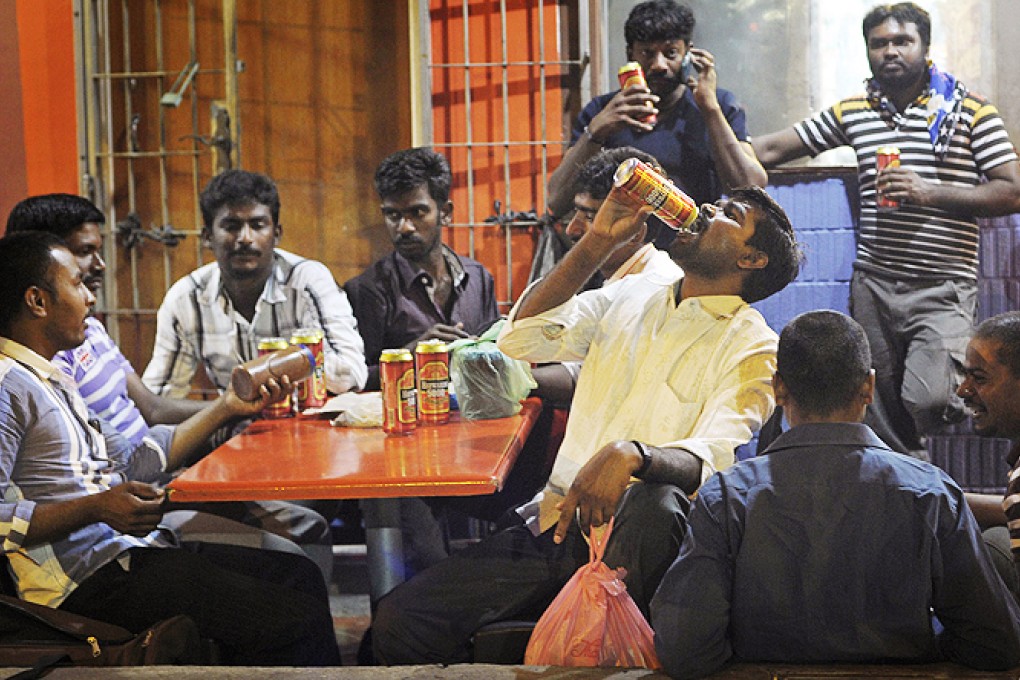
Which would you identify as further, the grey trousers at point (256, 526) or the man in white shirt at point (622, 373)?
the grey trousers at point (256, 526)

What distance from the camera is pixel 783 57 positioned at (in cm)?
411

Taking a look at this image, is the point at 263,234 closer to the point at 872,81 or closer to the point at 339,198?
the point at 339,198

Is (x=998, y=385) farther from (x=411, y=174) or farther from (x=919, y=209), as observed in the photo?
(x=411, y=174)

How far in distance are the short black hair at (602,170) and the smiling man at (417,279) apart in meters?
0.56

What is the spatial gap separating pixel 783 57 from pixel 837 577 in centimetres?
250

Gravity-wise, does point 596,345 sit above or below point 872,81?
below

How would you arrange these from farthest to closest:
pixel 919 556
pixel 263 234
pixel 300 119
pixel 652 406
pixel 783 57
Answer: pixel 300 119 < pixel 783 57 < pixel 263 234 < pixel 652 406 < pixel 919 556

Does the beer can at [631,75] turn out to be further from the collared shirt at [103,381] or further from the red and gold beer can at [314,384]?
the collared shirt at [103,381]

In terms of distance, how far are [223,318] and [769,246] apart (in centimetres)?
200

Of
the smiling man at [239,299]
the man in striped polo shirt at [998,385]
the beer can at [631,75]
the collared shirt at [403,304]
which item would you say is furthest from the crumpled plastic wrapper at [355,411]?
the man in striped polo shirt at [998,385]

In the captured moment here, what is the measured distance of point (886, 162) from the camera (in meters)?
3.70

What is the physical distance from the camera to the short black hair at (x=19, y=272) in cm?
270

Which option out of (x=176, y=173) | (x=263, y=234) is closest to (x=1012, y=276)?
(x=263, y=234)

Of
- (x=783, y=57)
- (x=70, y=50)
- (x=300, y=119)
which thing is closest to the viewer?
(x=783, y=57)
